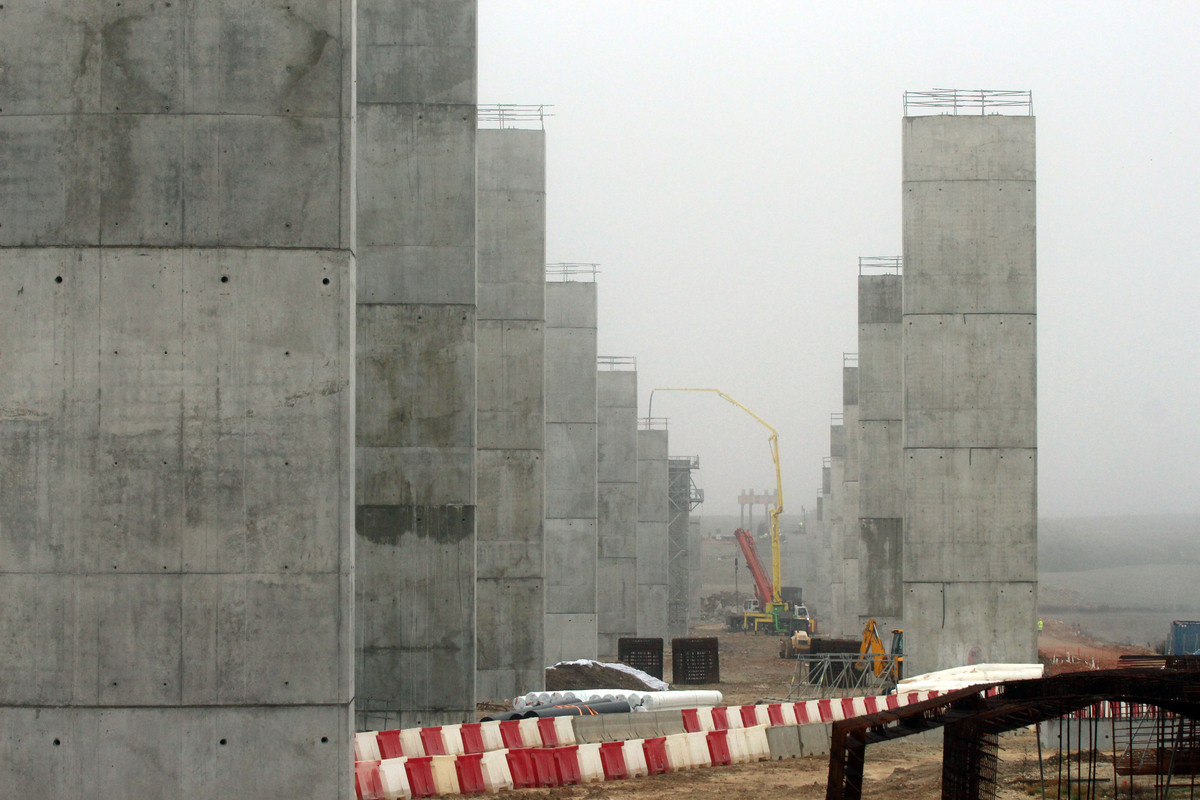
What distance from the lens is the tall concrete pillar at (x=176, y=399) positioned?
9133 millimetres

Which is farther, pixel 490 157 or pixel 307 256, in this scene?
pixel 490 157

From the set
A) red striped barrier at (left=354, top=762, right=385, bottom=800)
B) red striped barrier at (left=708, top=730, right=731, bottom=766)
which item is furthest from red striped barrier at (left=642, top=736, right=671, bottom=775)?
red striped barrier at (left=354, top=762, right=385, bottom=800)

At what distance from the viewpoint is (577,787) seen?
1524 cm

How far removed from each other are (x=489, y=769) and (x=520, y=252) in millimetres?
11957

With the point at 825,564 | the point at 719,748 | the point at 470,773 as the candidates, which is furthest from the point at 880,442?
the point at 825,564

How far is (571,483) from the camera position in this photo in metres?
31.5

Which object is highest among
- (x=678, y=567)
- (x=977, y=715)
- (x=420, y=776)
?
(x=977, y=715)

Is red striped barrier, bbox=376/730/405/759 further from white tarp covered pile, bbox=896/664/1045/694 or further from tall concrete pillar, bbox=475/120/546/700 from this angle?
tall concrete pillar, bbox=475/120/546/700

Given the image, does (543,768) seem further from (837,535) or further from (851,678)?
(837,535)

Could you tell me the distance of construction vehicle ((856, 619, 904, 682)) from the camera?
29.7 m

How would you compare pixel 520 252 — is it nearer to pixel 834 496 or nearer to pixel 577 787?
pixel 577 787

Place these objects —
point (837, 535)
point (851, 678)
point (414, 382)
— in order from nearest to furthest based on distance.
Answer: point (414, 382) → point (851, 678) → point (837, 535)

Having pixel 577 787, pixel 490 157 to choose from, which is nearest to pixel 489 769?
pixel 577 787

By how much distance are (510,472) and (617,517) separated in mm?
16500
